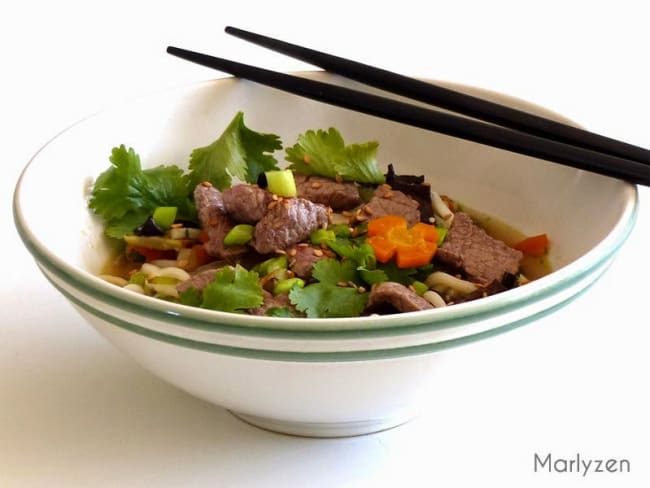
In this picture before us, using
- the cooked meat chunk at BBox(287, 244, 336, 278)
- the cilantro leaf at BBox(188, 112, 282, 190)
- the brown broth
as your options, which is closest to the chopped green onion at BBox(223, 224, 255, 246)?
the cooked meat chunk at BBox(287, 244, 336, 278)

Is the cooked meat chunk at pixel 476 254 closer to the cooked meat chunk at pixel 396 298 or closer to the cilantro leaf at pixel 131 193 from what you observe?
the cooked meat chunk at pixel 396 298

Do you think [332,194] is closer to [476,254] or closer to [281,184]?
[281,184]

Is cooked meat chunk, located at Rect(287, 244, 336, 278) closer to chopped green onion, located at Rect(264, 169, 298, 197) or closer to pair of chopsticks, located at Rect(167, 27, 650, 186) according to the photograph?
chopped green onion, located at Rect(264, 169, 298, 197)

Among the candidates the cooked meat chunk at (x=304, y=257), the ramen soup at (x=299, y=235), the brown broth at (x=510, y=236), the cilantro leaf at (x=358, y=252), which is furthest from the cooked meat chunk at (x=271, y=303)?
the brown broth at (x=510, y=236)

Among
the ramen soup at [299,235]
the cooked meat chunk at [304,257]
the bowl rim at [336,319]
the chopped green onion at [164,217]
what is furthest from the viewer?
the chopped green onion at [164,217]

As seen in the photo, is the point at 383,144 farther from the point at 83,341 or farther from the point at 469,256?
the point at 83,341
